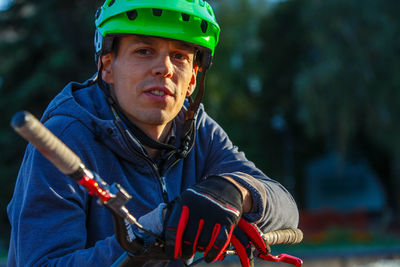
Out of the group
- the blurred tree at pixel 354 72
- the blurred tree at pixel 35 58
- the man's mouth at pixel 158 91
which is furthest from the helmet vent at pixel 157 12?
the blurred tree at pixel 35 58

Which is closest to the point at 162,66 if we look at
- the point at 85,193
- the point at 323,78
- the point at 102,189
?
the point at 85,193

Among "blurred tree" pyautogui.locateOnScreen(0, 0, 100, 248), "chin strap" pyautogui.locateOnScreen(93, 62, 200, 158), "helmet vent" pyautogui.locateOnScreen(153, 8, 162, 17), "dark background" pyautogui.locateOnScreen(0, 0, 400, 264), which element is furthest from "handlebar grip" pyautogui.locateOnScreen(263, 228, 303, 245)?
"blurred tree" pyautogui.locateOnScreen(0, 0, 100, 248)

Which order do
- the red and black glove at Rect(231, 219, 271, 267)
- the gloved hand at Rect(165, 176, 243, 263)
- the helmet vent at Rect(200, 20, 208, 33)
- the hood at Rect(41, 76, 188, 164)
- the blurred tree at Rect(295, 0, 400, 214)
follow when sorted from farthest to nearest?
the blurred tree at Rect(295, 0, 400, 214), the helmet vent at Rect(200, 20, 208, 33), the hood at Rect(41, 76, 188, 164), the red and black glove at Rect(231, 219, 271, 267), the gloved hand at Rect(165, 176, 243, 263)

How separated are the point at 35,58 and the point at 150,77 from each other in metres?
19.2

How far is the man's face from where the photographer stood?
2562 mm

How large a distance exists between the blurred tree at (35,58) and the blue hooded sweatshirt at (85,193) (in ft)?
57.3

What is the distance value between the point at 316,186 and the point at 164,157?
118 ft

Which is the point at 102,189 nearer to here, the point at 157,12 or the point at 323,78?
the point at 157,12

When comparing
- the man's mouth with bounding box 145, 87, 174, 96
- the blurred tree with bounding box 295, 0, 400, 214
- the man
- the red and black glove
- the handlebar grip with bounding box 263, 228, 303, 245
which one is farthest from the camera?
the blurred tree with bounding box 295, 0, 400, 214

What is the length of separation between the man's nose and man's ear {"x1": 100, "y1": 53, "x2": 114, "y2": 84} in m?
0.30

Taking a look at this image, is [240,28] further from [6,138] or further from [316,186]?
[6,138]

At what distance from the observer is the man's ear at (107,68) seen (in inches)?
108

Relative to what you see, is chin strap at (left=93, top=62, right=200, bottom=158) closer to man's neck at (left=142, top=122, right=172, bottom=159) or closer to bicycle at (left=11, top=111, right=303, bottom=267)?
man's neck at (left=142, top=122, right=172, bottom=159)

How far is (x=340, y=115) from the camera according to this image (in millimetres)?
20078
